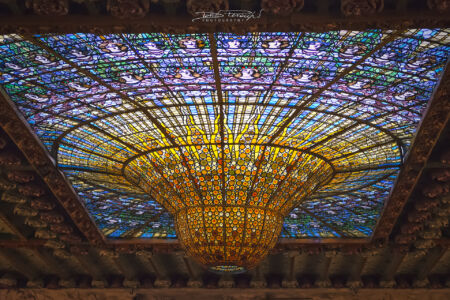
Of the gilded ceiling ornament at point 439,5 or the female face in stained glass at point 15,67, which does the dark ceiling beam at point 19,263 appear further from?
the gilded ceiling ornament at point 439,5

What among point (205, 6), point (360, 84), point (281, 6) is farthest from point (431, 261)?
point (205, 6)

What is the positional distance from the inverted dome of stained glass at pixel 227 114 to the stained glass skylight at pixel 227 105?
0.10 feet

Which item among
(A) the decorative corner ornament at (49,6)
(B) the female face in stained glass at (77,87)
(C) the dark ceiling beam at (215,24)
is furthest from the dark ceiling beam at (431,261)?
(A) the decorative corner ornament at (49,6)

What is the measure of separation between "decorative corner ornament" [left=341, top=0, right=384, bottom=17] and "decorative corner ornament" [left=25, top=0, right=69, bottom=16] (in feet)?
11.7

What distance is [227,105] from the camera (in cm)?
1000

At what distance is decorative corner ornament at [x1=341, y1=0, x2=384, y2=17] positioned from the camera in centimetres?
673

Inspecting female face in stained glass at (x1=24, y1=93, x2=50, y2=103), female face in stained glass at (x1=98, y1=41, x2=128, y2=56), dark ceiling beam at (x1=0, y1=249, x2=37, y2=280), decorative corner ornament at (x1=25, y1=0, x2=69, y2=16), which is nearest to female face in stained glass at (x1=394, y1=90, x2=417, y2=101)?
female face in stained glass at (x1=98, y1=41, x2=128, y2=56)

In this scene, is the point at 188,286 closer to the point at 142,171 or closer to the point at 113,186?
the point at 113,186

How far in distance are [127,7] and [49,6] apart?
3.30 feet

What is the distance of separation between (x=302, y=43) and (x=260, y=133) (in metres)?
3.11

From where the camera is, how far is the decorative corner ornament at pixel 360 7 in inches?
265

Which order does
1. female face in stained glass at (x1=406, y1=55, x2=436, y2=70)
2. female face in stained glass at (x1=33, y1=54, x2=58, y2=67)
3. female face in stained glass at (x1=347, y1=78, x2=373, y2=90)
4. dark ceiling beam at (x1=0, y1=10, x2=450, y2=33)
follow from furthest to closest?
female face in stained glass at (x1=347, y1=78, x2=373, y2=90)
female face in stained glass at (x1=33, y1=54, x2=58, y2=67)
female face in stained glass at (x1=406, y1=55, x2=436, y2=70)
dark ceiling beam at (x1=0, y1=10, x2=450, y2=33)

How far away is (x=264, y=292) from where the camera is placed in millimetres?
19812

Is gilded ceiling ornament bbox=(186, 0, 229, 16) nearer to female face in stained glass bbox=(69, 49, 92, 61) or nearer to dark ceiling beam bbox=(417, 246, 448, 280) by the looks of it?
female face in stained glass bbox=(69, 49, 92, 61)
